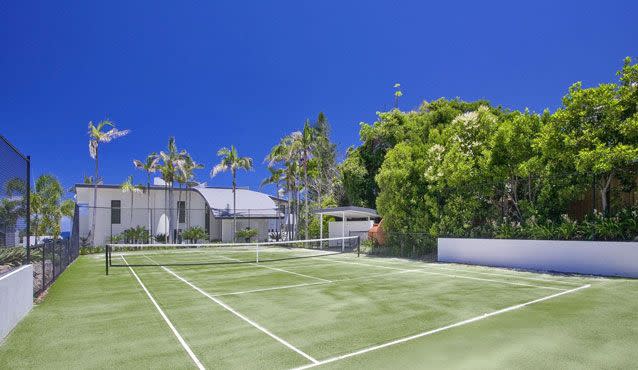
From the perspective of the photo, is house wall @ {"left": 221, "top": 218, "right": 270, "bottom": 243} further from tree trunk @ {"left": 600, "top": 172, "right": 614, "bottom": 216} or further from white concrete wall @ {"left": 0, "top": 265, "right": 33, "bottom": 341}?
white concrete wall @ {"left": 0, "top": 265, "right": 33, "bottom": 341}

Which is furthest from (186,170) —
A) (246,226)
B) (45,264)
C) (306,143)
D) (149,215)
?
(45,264)

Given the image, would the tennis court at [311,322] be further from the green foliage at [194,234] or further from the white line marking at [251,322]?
the green foliage at [194,234]

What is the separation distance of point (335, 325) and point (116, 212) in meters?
38.7

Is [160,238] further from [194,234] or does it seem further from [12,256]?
[12,256]

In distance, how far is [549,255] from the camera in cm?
1536

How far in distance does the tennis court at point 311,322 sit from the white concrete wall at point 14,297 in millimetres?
250

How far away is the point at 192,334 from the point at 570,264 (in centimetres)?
1352

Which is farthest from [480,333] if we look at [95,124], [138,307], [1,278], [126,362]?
[95,124]

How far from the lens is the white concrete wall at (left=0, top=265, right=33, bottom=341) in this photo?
6.75 m

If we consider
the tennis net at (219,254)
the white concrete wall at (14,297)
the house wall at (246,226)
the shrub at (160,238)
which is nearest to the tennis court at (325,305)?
the white concrete wall at (14,297)

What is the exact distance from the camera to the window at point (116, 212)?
132ft

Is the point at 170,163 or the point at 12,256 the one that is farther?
the point at 170,163

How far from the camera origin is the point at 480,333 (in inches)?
260

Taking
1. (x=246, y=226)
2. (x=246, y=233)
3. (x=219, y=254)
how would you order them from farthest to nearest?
(x=246, y=226)
(x=246, y=233)
(x=219, y=254)
